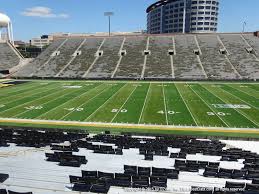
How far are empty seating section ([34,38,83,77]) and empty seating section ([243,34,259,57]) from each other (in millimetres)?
47277

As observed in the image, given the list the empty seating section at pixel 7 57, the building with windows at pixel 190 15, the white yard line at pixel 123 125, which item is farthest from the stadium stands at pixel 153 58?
the building with windows at pixel 190 15

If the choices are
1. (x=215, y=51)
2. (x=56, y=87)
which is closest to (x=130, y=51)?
(x=215, y=51)

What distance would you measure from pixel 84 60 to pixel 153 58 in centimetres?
1778

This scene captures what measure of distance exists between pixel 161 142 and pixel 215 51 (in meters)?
55.1

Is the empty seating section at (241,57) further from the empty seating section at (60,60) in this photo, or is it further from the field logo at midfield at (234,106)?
the empty seating section at (60,60)

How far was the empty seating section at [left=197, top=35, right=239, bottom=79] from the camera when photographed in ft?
192

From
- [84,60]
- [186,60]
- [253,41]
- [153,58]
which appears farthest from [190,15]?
[84,60]

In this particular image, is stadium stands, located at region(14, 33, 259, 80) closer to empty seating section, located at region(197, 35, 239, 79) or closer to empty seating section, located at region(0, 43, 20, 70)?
empty seating section, located at region(197, 35, 239, 79)

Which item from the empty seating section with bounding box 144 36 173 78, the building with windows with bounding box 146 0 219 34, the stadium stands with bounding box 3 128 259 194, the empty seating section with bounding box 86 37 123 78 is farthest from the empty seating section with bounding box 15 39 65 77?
the building with windows with bounding box 146 0 219 34

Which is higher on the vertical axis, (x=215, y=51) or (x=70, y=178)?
(x=215, y=51)

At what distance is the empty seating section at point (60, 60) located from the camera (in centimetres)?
6500

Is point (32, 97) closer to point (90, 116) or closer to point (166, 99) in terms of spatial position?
point (90, 116)

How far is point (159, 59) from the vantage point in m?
67.2

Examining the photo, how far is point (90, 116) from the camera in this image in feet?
96.2
